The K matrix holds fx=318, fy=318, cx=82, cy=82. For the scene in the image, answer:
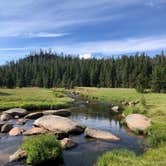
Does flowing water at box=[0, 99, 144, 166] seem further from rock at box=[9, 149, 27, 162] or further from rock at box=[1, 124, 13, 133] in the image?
rock at box=[1, 124, 13, 133]

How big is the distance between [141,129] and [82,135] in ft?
23.2

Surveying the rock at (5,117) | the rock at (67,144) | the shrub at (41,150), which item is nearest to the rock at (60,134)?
the rock at (67,144)

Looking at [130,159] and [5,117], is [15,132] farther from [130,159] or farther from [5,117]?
[130,159]

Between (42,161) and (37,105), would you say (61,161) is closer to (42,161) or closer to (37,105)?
(42,161)

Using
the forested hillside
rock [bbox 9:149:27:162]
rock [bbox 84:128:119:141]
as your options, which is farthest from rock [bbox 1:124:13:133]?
the forested hillside

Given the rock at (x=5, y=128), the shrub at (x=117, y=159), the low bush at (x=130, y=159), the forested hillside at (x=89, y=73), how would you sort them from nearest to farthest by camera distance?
the low bush at (x=130, y=159), the shrub at (x=117, y=159), the rock at (x=5, y=128), the forested hillside at (x=89, y=73)

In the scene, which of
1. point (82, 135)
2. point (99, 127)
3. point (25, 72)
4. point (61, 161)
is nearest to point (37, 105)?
point (99, 127)

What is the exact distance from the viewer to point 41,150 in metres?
23.3

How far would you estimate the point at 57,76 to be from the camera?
6929 inches

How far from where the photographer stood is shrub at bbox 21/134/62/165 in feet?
76.1

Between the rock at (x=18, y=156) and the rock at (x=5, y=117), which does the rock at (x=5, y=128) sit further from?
the rock at (x=18, y=156)

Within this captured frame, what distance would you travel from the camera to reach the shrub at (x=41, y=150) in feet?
76.1

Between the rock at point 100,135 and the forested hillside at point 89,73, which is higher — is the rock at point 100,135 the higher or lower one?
the lower one

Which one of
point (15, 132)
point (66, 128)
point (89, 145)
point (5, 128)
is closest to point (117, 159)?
point (89, 145)
